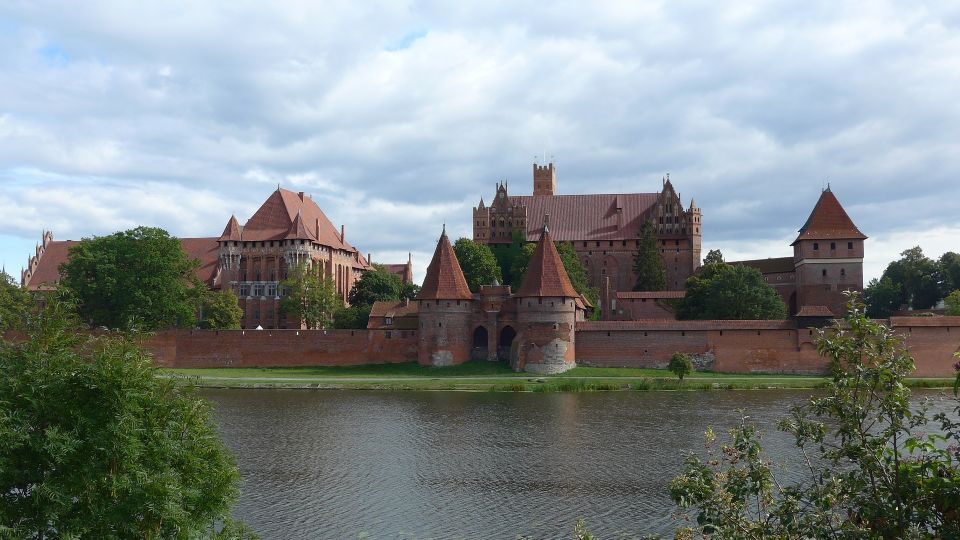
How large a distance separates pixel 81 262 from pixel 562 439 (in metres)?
34.5

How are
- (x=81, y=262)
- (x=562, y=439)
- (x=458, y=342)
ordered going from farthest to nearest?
(x=81, y=262), (x=458, y=342), (x=562, y=439)

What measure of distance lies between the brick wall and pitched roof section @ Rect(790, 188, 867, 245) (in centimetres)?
2512

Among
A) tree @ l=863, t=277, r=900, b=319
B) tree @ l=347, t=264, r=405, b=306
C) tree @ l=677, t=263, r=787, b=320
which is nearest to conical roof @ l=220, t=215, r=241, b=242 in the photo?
tree @ l=347, t=264, r=405, b=306

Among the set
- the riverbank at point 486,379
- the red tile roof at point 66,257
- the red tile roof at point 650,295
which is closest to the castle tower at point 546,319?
the riverbank at point 486,379

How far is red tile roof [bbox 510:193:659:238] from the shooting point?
71.4 meters

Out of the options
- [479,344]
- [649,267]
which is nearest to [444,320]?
[479,344]

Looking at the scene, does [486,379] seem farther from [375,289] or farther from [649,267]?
[649,267]

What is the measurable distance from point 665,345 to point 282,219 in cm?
3141

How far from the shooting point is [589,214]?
73.1 meters

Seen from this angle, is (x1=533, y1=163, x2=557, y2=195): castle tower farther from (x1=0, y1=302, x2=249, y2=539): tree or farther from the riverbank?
(x1=0, y1=302, x2=249, y2=539): tree

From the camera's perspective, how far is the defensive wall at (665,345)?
144 feet

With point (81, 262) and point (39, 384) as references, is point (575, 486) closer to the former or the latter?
point (39, 384)

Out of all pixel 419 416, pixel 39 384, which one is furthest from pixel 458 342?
pixel 39 384

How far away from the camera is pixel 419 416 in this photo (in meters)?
29.9
